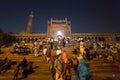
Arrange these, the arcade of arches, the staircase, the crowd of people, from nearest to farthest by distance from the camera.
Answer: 1. the crowd of people
2. the staircase
3. the arcade of arches

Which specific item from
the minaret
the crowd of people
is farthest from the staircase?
the minaret

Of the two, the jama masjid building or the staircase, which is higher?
the jama masjid building

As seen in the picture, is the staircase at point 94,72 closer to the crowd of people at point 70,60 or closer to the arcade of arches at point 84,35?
the crowd of people at point 70,60

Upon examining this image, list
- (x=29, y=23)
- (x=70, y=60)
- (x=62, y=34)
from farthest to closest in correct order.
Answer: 1. (x=29, y=23)
2. (x=62, y=34)
3. (x=70, y=60)

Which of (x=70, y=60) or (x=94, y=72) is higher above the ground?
(x=70, y=60)

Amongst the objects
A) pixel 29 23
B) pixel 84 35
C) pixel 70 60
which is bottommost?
pixel 70 60

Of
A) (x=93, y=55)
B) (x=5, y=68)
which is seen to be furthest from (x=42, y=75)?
(x=93, y=55)

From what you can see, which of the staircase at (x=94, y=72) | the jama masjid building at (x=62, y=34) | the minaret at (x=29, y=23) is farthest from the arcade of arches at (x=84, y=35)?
the staircase at (x=94, y=72)

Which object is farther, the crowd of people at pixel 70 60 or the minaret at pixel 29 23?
the minaret at pixel 29 23

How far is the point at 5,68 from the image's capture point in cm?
1594

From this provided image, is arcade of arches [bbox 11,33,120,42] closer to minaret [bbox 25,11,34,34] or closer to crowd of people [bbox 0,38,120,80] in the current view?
minaret [bbox 25,11,34,34]

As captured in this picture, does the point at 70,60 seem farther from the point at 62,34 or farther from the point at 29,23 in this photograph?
the point at 29,23

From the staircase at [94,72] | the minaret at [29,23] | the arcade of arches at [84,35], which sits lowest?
the staircase at [94,72]

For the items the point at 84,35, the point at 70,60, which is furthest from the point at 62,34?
the point at 70,60
